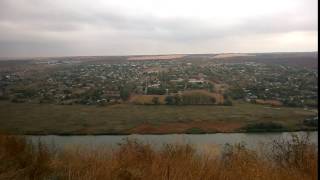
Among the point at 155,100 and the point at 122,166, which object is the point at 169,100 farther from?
the point at 122,166

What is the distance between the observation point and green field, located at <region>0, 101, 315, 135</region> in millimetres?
25422

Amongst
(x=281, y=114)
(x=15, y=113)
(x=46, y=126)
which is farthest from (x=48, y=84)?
(x=281, y=114)

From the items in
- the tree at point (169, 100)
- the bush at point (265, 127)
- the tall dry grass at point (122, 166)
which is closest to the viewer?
the tall dry grass at point (122, 166)

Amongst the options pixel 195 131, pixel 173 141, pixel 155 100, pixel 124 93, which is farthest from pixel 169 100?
pixel 173 141

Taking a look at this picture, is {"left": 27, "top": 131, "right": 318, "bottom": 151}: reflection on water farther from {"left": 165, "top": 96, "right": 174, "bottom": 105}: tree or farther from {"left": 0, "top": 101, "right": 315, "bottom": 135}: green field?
{"left": 165, "top": 96, "right": 174, "bottom": 105}: tree

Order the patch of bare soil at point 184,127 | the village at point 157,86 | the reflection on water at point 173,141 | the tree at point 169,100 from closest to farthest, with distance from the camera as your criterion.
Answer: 1. the reflection on water at point 173,141
2. the patch of bare soil at point 184,127
3. the village at point 157,86
4. the tree at point 169,100

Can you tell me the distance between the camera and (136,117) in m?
30.1

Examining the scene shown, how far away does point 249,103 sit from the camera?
37.0 m

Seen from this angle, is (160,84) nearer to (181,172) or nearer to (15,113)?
(15,113)

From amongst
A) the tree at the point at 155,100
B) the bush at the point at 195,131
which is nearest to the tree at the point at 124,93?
the tree at the point at 155,100

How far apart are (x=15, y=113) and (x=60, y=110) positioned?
4.57 m

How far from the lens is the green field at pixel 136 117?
1001 inches

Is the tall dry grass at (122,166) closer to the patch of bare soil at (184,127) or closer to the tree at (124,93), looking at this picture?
the patch of bare soil at (184,127)

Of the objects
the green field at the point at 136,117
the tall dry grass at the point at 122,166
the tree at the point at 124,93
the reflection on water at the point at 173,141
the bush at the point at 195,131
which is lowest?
the bush at the point at 195,131
